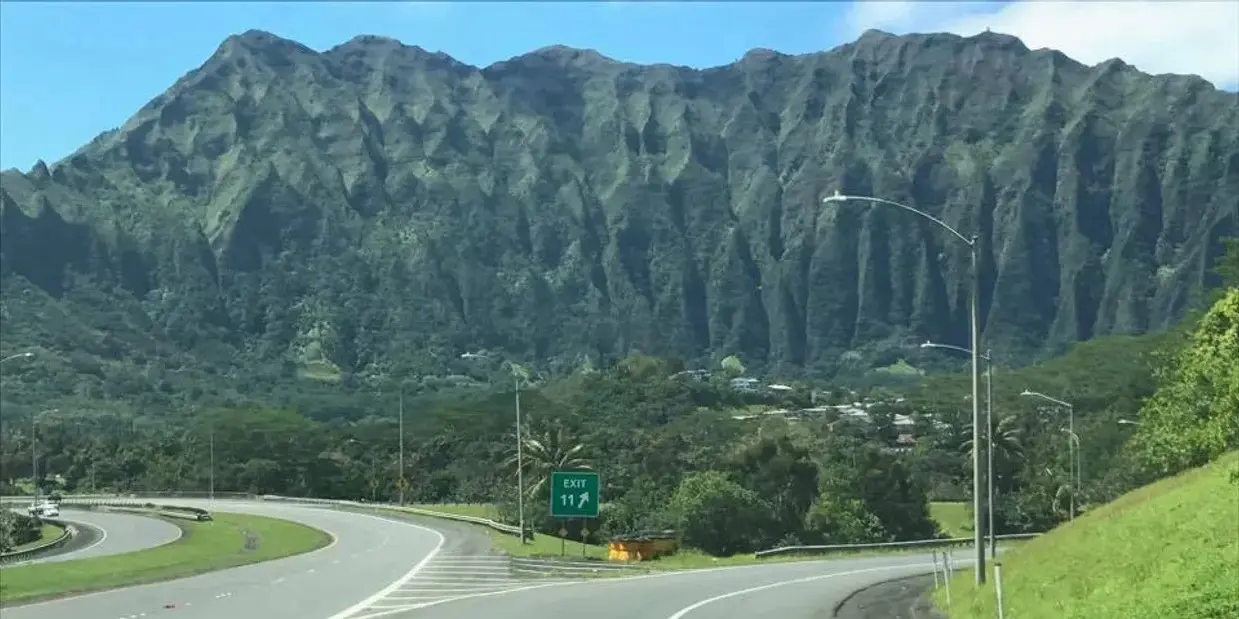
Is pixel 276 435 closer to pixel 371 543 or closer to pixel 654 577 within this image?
pixel 371 543

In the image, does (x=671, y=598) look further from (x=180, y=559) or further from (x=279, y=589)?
(x=180, y=559)

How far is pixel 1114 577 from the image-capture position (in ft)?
75.9

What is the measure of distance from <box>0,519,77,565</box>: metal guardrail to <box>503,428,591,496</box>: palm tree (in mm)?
28854

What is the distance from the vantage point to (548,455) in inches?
3944

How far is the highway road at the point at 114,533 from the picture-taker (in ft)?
207

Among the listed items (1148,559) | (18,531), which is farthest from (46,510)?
(1148,559)

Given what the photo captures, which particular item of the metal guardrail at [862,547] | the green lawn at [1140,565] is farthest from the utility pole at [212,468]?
the green lawn at [1140,565]

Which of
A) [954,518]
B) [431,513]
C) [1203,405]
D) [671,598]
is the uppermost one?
[1203,405]

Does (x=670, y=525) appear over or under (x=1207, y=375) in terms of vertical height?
under

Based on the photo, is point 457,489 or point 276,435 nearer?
point 457,489

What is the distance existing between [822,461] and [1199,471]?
258 ft

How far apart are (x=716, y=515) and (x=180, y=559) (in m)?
37.9

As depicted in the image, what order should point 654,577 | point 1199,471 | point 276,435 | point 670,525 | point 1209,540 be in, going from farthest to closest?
1. point 276,435
2. point 670,525
3. point 654,577
4. point 1199,471
5. point 1209,540

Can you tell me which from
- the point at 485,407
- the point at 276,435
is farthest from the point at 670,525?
the point at 485,407
